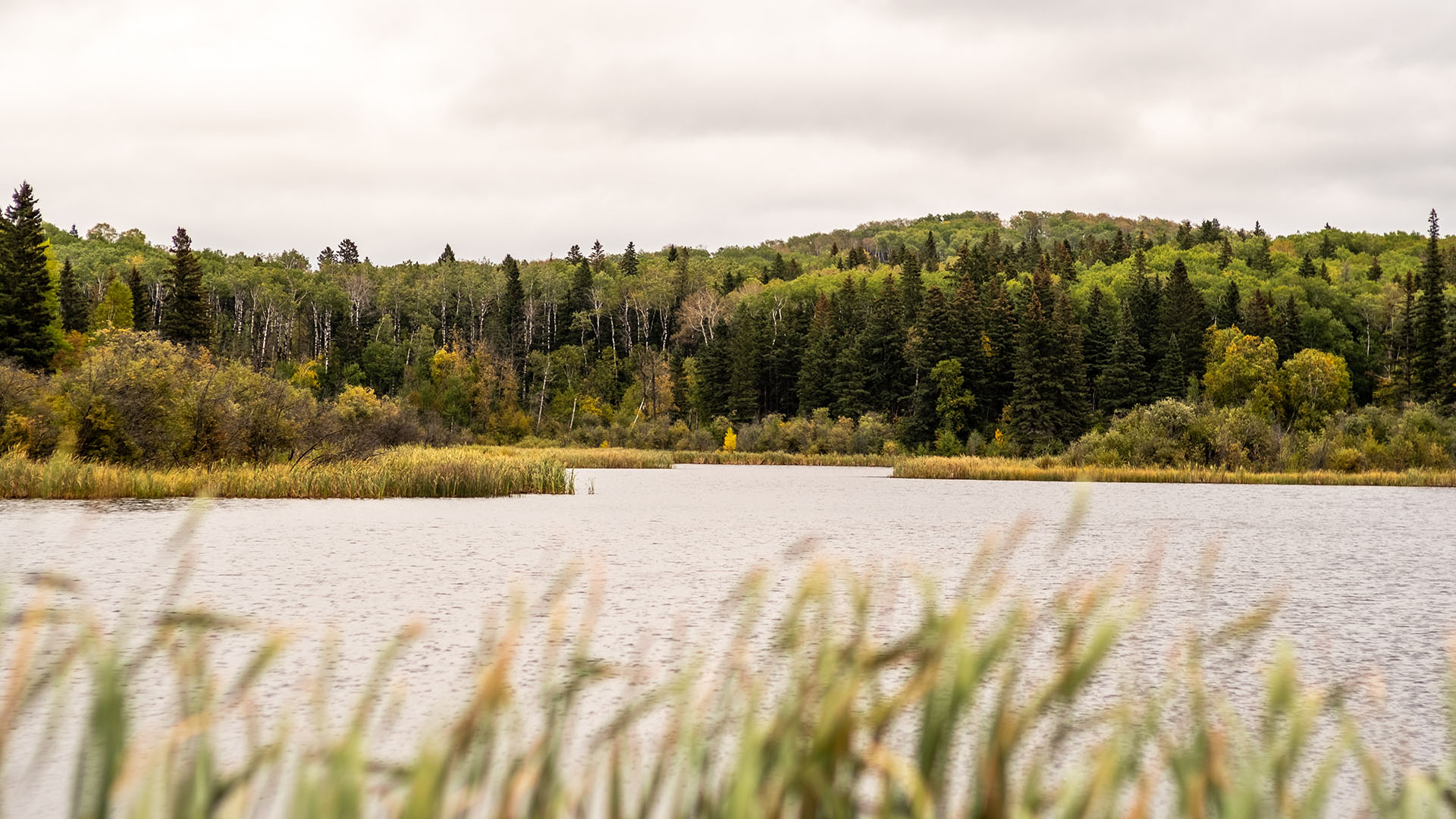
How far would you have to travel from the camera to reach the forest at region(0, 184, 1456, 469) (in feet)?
117

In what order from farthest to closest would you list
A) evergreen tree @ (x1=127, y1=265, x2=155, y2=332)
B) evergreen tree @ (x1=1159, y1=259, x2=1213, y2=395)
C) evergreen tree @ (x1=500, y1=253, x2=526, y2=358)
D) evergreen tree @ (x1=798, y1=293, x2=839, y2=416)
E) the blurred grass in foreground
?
evergreen tree @ (x1=500, y1=253, x2=526, y2=358)
evergreen tree @ (x1=798, y1=293, x2=839, y2=416)
evergreen tree @ (x1=1159, y1=259, x2=1213, y2=395)
evergreen tree @ (x1=127, y1=265, x2=155, y2=332)
the blurred grass in foreground

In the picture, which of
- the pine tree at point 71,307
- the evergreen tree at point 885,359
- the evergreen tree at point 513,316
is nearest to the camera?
the pine tree at point 71,307

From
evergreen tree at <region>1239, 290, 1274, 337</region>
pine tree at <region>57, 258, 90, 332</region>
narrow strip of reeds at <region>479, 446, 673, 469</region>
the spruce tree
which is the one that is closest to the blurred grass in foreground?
narrow strip of reeds at <region>479, 446, 673, 469</region>

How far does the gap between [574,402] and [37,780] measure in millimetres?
84512

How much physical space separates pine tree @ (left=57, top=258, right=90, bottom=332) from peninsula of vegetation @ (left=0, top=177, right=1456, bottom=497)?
8.2 inches

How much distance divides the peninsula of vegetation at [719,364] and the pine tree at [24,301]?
152 mm

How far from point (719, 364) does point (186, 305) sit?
43.1m

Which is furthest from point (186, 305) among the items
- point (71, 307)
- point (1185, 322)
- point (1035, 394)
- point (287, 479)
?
point (1185, 322)

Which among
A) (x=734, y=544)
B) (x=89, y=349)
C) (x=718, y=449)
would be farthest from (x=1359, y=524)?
(x=718, y=449)

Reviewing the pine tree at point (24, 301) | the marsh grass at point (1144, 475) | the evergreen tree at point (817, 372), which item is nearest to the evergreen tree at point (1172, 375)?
the evergreen tree at point (817, 372)

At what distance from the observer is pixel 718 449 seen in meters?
75.2

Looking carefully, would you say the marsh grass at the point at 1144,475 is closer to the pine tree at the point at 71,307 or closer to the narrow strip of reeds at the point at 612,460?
the narrow strip of reeds at the point at 612,460

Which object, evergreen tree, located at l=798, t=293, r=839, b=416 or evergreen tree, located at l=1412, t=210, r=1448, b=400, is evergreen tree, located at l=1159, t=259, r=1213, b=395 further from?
evergreen tree, located at l=798, t=293, r=839, b=416

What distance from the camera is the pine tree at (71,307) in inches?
2628
